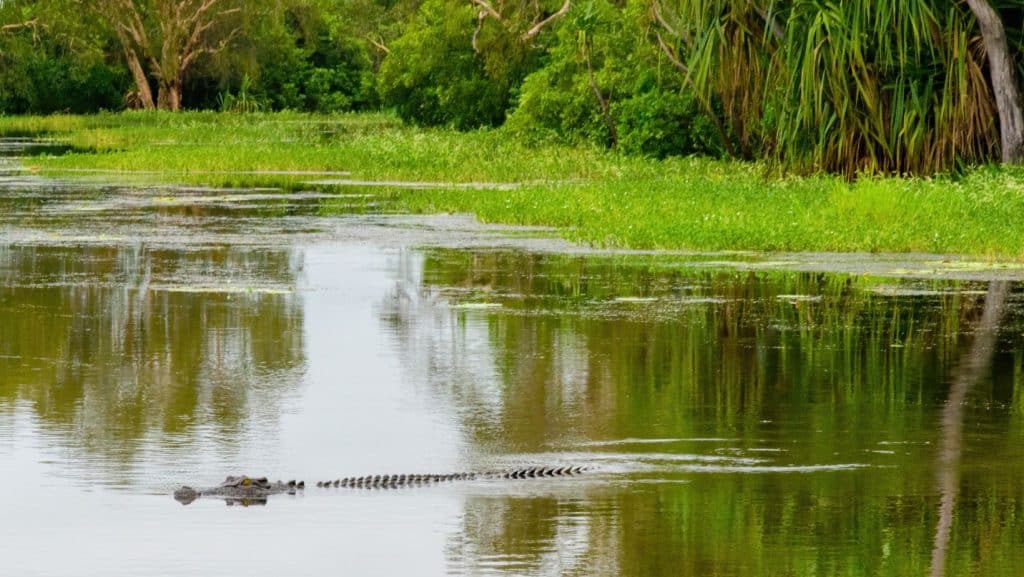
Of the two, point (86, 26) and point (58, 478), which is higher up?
point (86, 26)

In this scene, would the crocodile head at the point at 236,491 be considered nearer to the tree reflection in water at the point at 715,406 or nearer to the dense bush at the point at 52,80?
the tree reflection in water at the point at 715,406

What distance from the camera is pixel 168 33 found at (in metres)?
92.1

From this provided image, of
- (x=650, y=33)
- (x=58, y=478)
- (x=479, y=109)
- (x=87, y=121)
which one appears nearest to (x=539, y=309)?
(x=58, y=478)

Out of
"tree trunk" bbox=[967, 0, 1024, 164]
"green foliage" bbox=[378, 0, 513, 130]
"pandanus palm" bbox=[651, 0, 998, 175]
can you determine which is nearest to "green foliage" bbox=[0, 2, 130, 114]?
"green foliage" bbox=[378, 0, 513, 130]

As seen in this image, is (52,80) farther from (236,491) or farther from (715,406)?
(236,491)

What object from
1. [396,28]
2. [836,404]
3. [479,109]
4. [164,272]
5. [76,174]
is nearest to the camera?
[836,404]

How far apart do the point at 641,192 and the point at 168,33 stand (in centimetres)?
6383

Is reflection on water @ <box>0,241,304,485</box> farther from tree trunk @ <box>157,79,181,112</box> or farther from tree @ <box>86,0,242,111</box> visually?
tree trunk @ <box>157,79,181,112</box>

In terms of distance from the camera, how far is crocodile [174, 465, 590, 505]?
10234 millimetres

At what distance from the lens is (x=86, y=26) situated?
93500mm

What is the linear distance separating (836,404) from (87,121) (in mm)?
75593

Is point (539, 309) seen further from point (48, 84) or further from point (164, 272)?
point (48, 84)

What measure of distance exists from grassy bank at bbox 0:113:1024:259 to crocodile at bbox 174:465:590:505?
12.6 meters

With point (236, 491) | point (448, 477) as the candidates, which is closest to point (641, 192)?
point (448, 477)
